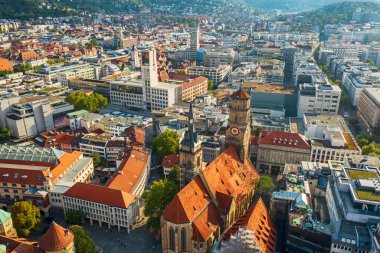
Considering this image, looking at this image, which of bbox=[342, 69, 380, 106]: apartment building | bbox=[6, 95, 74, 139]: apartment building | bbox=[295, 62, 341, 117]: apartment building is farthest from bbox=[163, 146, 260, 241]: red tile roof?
bbox=[342, 69, 380, 106]: apartment building

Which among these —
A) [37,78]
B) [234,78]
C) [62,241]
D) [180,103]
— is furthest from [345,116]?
[37,78]

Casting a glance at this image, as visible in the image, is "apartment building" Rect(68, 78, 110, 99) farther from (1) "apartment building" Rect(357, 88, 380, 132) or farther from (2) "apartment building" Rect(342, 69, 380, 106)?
(2) "apartment building" Rect(342, 69, 380, 106)

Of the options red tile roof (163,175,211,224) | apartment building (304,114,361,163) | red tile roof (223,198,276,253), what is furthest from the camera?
apartment building (304,114,361,163)

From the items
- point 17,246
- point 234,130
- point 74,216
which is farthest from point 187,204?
point 17,246

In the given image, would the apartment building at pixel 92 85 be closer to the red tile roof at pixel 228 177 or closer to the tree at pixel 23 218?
the tree at pixel 23 218

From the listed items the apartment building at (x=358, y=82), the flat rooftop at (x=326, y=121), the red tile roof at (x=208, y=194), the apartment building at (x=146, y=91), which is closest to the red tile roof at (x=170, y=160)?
the red tile roof at (x=208, y=194)

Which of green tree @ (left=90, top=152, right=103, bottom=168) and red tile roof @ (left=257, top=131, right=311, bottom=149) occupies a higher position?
red tile roof @ (left=257, top=131, right=311, bottom=149)
